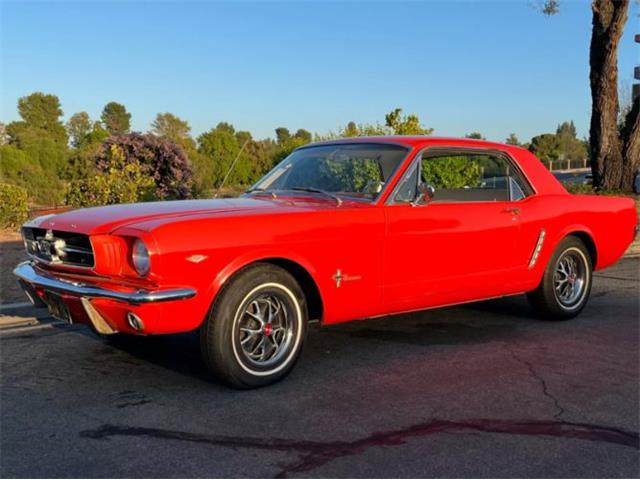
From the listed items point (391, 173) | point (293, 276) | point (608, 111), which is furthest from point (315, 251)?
point (608, 111)

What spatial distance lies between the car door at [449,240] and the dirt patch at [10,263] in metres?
4.15

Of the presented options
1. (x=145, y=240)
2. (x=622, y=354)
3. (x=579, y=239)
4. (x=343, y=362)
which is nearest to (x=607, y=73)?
(x=579, y=239)

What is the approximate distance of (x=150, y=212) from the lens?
169 inches

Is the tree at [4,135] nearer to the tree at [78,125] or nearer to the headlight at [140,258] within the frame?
the tree at [78,125]

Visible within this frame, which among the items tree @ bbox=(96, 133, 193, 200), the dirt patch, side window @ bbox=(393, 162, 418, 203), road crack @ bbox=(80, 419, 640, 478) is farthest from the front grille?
tree @ bbox=(96, 133, 193, 200)

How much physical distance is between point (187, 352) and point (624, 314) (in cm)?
418

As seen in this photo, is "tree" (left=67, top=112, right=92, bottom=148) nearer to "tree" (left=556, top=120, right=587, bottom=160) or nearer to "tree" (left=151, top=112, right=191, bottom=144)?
"tree" (left=151, top=112, right=191, bottom=144)

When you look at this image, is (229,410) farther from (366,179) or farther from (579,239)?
(579,239)

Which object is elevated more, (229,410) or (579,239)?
(579,239)

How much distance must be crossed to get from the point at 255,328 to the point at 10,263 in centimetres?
547

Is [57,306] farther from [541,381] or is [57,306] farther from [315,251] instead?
[541,381]

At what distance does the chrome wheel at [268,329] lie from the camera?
13.6ft

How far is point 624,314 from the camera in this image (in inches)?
249

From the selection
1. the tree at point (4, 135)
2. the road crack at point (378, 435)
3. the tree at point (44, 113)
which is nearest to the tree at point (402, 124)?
the road crack at point (378, 435)
